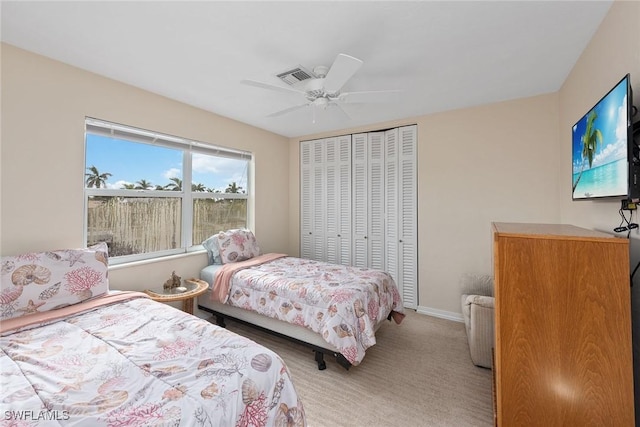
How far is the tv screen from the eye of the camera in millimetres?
1214

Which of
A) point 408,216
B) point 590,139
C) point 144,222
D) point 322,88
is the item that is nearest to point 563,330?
point 590,139

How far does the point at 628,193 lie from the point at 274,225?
3773 millimetres

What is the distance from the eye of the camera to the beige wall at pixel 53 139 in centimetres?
193

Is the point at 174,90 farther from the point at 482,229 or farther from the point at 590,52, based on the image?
the point at 482,229

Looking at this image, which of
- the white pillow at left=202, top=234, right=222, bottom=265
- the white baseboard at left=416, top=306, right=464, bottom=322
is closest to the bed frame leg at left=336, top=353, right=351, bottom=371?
the white baseboard at left=416, top=306, right=464, bottom=322

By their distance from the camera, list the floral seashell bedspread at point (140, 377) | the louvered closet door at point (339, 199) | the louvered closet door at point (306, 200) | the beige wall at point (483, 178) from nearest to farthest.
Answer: the floral seashell bedspread at point (140, 377) < the beige wall at point (483, 178) < the louvered closet door at point (339, 199) < the louvered closet door at point (306, 200)

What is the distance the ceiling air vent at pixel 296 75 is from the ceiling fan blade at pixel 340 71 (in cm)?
25

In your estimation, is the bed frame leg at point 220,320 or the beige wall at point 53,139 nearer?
the beige wall at point 53,139

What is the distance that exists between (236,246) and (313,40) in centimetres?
240

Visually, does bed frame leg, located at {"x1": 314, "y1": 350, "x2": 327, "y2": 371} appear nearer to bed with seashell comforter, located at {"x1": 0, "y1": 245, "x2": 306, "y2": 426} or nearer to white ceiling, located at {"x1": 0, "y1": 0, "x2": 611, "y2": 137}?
bed with seashell comforter, located at {"x1": 0, "y1": 245, "x2": 306, "y2": 426}

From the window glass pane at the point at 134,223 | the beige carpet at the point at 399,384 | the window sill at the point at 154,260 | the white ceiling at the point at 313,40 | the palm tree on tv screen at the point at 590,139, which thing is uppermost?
the white ceiling at the point at 313,40

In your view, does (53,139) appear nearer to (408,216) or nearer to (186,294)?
(186,294)

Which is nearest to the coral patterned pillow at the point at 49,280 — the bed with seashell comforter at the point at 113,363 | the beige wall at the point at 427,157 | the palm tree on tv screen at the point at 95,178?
the bed with seashell comforter at the point at 113,363

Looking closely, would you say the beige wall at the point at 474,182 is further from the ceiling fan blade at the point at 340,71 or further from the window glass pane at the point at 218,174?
the window glass pane at the point at 218,174
